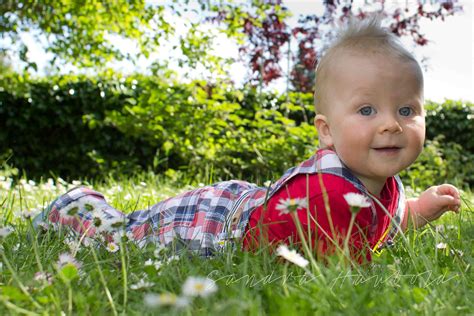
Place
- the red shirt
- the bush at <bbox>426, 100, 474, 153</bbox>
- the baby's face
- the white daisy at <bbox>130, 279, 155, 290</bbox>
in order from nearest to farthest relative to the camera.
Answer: the white daisy at <bbox>130, 279, 155, 290</bbox>, the red shirt, the baby's face, the bush at <bbox>426, 100, 474, 153</bbox>

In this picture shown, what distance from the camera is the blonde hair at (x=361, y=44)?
2.24 meters

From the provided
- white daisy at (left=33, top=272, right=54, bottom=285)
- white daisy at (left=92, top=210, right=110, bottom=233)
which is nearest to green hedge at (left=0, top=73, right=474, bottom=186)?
white daisy at (left=92, top=210, right=110, bottom=233)

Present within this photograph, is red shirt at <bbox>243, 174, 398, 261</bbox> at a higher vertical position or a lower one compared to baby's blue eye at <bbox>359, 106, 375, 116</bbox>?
lower

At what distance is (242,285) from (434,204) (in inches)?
61.7

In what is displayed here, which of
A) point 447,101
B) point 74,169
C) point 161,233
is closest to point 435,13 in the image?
point 447,101

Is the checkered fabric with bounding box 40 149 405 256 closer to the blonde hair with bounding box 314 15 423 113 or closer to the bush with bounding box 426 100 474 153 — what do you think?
the blonde hair with bounding box 314 15 423 113

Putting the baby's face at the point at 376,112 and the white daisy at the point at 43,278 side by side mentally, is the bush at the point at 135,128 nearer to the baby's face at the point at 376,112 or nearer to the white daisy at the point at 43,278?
the baby's face at the point at 376,112

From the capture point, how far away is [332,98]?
2.27 metres

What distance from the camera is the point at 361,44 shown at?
2.26 metres

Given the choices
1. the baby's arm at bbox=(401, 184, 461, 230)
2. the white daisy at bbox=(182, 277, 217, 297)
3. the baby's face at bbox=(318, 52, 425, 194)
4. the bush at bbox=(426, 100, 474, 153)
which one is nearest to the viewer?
the white daisy at bbox=(182, 277, 217, 297)

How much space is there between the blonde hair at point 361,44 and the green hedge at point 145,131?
4370 millimetres

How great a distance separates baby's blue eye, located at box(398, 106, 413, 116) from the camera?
2.23m

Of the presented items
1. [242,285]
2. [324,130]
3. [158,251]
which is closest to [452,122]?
[324,130]

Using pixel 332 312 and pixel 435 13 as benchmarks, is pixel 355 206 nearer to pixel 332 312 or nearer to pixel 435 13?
pixel 332 312
